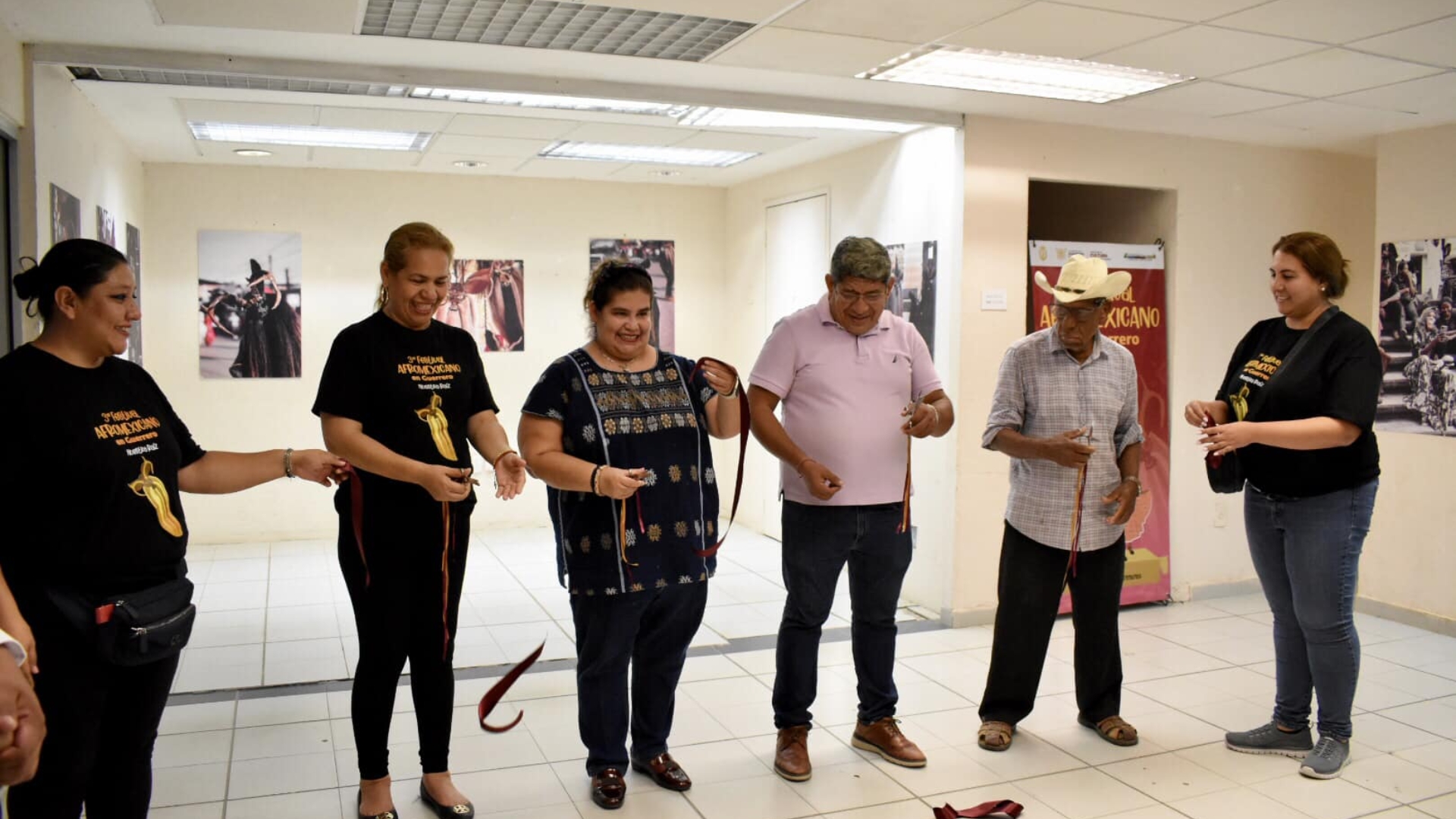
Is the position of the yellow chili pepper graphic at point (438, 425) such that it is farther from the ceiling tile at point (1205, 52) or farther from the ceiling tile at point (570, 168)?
the ceiling tile at point (570, 168)

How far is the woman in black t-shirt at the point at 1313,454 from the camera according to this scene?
3.43 metres

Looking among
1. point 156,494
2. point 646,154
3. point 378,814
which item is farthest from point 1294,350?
point 646,154

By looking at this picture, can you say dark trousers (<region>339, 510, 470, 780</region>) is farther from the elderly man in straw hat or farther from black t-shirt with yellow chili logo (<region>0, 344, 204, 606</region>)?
the elderly man in straw hat

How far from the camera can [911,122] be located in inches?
212

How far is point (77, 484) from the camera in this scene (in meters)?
2.14

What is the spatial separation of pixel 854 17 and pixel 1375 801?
303 centimetres

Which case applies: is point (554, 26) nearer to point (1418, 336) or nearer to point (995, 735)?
point (995, 735)

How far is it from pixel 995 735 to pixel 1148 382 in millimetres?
2810

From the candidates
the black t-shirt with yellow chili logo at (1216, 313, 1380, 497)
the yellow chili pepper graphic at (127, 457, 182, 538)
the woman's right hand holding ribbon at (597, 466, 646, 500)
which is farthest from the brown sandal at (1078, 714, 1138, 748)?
the yellow chili pepper graphic at (127, 457, 182, 538)

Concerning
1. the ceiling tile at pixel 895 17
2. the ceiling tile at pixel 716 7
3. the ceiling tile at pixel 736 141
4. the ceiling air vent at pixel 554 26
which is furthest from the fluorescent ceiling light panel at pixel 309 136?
the ceiling tile at pixel 895 17

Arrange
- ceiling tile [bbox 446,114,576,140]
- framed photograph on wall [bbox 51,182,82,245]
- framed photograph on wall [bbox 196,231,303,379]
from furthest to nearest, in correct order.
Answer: framed photograph on wall [bbox 196,231,303,379] < ceiling tile [bbox 446,114,576,140] < framed photograph on wall [bbox 51,182,82,245]

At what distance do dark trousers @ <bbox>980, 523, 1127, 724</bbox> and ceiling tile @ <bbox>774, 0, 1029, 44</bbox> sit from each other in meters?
1.75

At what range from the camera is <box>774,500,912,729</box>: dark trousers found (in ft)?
11.4

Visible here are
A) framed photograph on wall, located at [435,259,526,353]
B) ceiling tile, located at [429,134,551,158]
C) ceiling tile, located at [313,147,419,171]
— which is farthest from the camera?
framed photograph on wall, located at [435,259,526,353]
